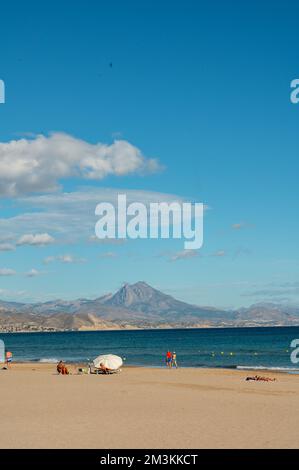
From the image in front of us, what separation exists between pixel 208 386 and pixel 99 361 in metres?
11.1

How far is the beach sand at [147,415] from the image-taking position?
51.6 ft

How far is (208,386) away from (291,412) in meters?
11.4

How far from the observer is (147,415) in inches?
811

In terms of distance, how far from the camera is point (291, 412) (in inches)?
853

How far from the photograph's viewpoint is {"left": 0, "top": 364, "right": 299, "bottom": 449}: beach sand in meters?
15.7

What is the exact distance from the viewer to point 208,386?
3269 cm

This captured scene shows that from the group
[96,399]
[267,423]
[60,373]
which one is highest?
[60,373]

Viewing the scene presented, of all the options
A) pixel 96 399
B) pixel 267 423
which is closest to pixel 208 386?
pixel 96 399
